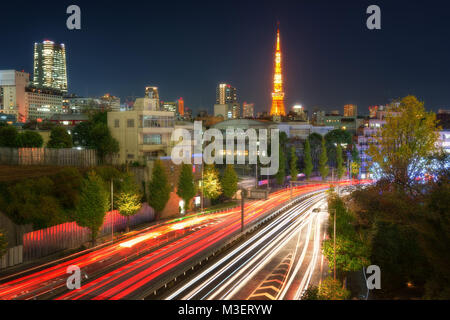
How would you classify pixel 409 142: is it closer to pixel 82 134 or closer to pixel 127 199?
pixel 127 199

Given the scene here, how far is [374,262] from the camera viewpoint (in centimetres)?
1780

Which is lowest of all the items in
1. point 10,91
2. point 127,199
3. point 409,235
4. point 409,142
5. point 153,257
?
point 153,257

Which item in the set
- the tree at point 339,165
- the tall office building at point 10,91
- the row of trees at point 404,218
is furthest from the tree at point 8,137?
the tall office building at point 10,91

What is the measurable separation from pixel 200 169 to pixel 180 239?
1573cm

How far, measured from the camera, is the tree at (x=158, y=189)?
3111 centimetres

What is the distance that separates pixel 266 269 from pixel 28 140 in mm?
32123

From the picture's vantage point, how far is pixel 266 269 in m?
19.6

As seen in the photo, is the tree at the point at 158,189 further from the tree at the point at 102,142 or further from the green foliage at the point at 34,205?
the tree at the point at 102,142

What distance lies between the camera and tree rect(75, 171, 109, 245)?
22984 millimetres

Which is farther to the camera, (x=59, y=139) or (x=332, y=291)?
(x=59, y=139)

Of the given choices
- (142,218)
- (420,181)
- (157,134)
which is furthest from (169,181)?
(420,181)

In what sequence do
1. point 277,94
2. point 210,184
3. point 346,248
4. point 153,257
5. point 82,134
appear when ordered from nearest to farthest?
point 346,248, point 153,257, point 210,184, point 82,134, point 277,94

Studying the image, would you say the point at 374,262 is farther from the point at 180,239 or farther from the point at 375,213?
the point at 180,239

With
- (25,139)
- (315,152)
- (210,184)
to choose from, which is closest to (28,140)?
(25,139)
